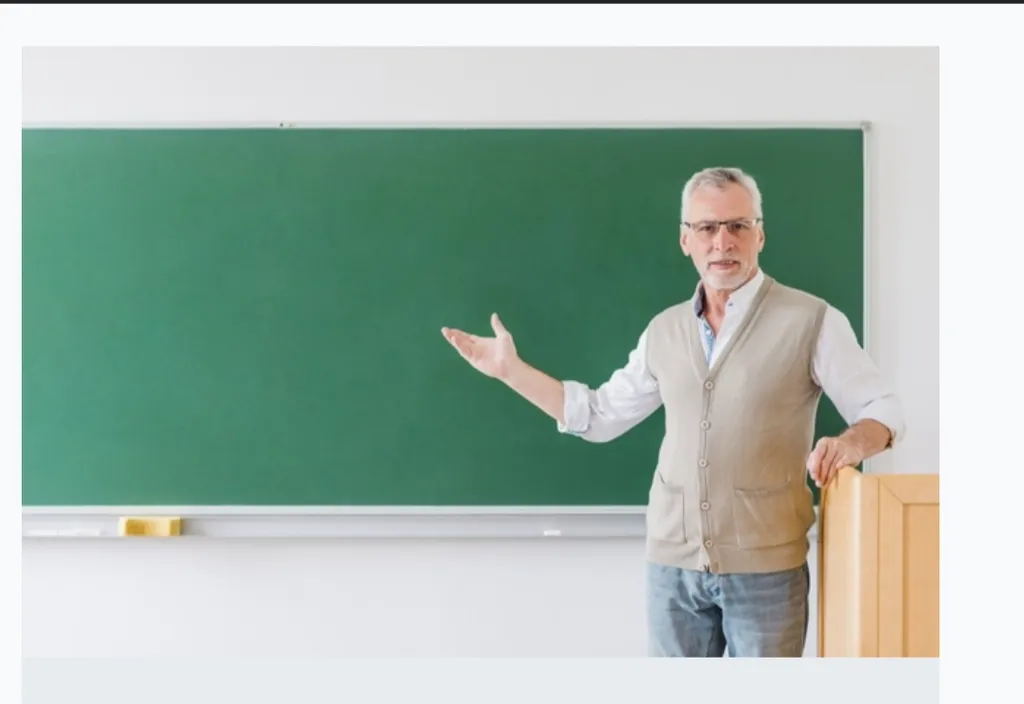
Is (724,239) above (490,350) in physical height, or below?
above

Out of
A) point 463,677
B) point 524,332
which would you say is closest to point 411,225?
point 524,332

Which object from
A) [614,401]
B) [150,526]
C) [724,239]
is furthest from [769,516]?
[150,526]

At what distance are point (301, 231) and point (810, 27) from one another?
2326 millimetres

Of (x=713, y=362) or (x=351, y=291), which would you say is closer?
(x=713, y=362)

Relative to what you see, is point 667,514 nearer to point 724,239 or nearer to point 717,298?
point 717,298

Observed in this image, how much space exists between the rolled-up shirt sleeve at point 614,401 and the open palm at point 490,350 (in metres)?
0.15

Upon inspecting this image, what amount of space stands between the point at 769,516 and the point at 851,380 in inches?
13.2

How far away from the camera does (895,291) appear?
2598mm

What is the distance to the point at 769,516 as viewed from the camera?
6.34 feet

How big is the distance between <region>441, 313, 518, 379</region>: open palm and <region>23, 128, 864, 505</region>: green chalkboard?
1.08 feet

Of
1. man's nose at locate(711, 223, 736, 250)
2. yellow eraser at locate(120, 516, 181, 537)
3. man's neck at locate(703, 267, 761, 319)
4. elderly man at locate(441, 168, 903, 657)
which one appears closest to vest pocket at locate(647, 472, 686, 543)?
elderly man at locate(441, 168, 903, 657)

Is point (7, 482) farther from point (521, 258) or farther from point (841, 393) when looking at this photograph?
point (521, 258)

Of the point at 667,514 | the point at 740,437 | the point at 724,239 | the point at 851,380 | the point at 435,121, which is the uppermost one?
the point at 435,121
